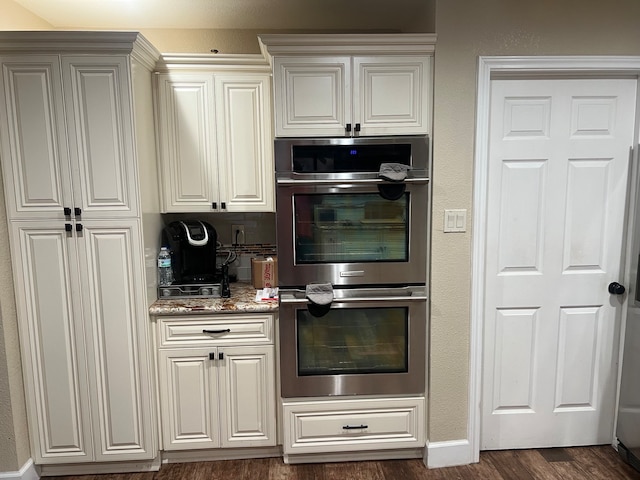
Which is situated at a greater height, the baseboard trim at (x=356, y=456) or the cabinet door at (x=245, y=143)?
the cabinet door at (x=245, y=143)

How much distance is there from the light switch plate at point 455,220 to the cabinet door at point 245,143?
3.21 ft

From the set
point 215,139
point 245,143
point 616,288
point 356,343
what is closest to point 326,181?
point 245,143

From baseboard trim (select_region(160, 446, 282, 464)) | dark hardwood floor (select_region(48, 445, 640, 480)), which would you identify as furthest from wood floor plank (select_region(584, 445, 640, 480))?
baseboard trim (select_region(160, 446, 282, 464))

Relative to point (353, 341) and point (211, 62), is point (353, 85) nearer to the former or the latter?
point (211, 62)

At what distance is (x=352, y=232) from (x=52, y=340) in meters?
1.58

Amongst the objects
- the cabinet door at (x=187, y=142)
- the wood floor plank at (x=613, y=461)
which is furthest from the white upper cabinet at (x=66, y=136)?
the wood floor plank at (x=613, y=461)

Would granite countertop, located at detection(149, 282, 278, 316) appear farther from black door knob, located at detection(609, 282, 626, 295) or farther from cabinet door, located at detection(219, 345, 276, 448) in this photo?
black door knob, located at detection(609, 282, 626, 295)

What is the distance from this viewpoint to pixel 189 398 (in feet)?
7.63

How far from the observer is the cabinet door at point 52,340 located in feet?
6.89

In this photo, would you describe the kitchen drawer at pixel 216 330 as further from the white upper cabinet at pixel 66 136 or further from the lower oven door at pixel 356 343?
the white upper cabinet at pixel 66 136

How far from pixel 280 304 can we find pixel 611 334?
6.01ft

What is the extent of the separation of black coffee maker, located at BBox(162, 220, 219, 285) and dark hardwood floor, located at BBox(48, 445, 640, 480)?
3.32 ft

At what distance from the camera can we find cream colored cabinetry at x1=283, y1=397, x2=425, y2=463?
2.32 metres

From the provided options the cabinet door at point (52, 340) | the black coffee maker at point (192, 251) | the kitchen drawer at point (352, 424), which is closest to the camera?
the cabinet door at point (52, 340)
